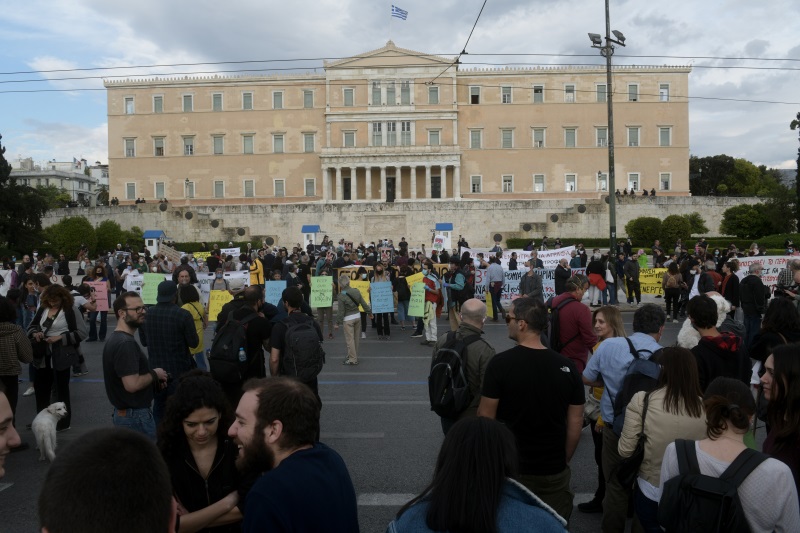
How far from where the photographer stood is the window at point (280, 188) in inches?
2552

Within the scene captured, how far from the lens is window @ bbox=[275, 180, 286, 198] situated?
64.8 m

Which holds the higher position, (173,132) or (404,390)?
(173,132)

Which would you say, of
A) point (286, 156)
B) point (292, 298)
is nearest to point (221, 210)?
point (286, 156)

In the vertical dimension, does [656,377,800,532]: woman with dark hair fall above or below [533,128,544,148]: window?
below

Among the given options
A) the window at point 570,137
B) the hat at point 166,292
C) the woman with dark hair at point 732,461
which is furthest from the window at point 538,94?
the woman with dark hair at point 732,461

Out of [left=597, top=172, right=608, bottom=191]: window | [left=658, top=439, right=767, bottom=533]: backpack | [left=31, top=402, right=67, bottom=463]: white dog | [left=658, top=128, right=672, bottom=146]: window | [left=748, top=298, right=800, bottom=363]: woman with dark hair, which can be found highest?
[left=658, top=128, right=672, bottom=146]: window

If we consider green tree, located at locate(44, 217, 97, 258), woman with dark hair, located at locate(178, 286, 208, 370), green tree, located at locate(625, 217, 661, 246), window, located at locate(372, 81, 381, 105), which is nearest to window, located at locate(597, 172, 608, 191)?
green tree, located at locate(625, 217, 661, 246)

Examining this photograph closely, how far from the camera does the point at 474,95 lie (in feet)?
210

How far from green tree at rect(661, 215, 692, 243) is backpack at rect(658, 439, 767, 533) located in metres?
42.2

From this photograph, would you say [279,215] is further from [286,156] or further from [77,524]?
[77,524]

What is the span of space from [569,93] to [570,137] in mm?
3925

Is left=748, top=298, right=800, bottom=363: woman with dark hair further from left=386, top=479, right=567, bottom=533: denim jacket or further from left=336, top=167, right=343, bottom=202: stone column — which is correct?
left=336, top=167, right=343, bottom=202: stone column

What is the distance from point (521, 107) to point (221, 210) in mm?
28738

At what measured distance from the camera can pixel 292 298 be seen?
6.72 meters
